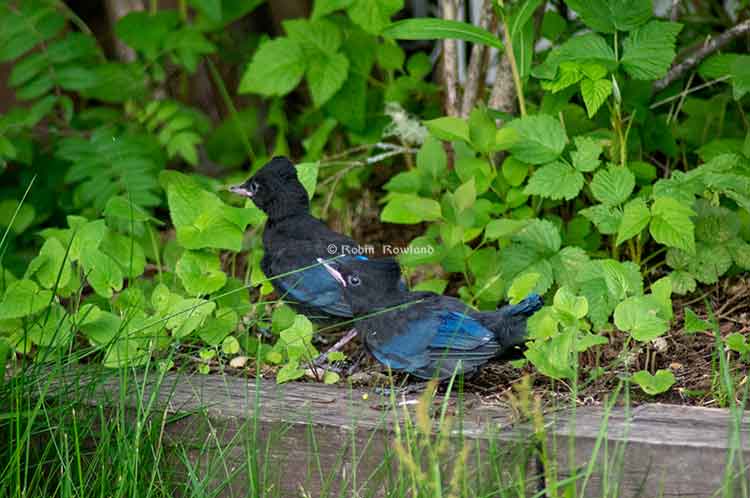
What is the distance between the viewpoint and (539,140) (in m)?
3.40

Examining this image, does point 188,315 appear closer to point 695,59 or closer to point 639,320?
point 639,320

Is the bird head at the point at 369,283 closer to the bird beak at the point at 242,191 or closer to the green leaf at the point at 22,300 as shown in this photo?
the bird beak at the point at 242,191

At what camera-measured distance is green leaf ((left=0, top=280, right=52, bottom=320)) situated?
3.08 meters

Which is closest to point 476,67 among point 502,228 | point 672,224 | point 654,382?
point 502,228

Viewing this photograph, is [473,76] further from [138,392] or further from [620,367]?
[138,392]

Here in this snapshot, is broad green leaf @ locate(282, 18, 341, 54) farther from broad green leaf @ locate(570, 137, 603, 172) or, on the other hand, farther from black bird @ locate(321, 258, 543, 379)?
black bird @ locate(321, 258, 543, 379)

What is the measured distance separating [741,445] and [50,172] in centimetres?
338

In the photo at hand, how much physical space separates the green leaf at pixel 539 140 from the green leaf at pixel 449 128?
0.52ft

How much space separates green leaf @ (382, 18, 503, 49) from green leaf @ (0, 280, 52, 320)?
1.27 m

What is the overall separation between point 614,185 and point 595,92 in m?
0.29

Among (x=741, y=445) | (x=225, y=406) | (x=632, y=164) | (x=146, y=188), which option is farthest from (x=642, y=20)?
(x=146, y=188)

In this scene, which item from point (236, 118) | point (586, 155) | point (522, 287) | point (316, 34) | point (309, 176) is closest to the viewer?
point (522, 287)

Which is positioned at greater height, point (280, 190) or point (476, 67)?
point (476, 67)

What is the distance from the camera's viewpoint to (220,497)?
274 centimetres
